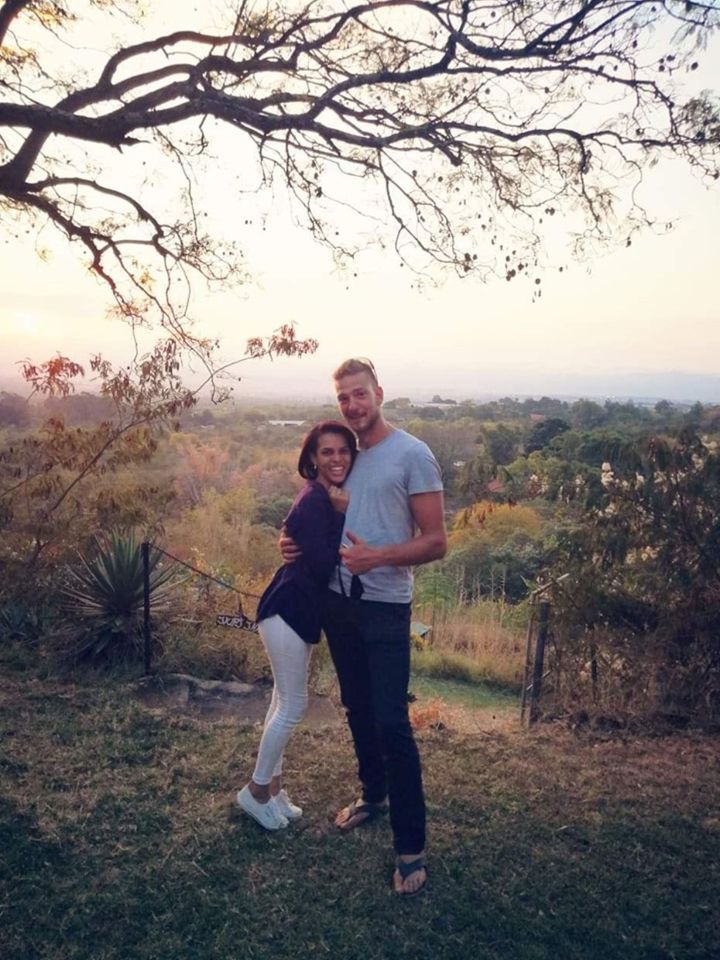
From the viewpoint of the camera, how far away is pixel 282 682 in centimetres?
316

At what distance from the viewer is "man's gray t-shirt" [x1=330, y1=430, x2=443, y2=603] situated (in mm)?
2898

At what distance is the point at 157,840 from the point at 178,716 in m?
1.45

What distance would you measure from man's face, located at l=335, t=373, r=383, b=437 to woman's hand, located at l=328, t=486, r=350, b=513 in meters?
0.27

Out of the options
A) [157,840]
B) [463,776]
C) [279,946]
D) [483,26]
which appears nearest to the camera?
[279,946]

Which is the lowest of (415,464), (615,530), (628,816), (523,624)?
(523,624)

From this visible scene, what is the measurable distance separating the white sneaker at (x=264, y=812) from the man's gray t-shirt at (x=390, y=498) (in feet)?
3.64

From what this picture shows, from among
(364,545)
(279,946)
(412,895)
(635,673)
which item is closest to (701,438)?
(635,673)

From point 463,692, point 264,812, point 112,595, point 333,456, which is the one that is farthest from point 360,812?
point 463,692

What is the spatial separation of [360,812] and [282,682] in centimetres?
77

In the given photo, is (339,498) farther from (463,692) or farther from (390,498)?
(463,692)

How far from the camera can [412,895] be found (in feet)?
9.58

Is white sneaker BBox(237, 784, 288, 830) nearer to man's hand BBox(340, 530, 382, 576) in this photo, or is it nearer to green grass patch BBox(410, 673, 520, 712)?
man's hand BBox(340, 530, 382, 576)

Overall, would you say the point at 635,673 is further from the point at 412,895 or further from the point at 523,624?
the point at 523,624

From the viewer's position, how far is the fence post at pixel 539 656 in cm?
498
